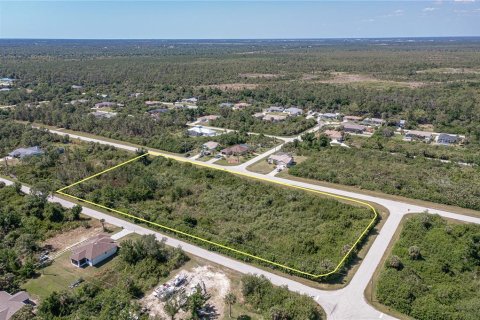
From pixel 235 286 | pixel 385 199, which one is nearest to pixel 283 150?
pixel 385 199

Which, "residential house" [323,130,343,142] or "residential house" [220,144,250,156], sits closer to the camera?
"residential house" [220,144,250,156]

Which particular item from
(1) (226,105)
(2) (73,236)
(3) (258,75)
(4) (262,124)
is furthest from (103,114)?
(3) (258,75)

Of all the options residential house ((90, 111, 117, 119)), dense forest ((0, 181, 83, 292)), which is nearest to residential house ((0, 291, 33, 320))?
dense forest ((0, 181, 83, 292))

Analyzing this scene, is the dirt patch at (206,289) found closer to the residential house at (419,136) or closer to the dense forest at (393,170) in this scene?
the dense forest at (393,170)

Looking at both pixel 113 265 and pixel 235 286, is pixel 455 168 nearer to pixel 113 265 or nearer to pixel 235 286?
pixel 235 286

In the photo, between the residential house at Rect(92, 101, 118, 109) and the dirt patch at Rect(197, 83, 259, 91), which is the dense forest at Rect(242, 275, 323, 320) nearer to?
the residential house at Rect(92, 101, 118, 109)

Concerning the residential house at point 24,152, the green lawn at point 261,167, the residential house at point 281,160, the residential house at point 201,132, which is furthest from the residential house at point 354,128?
the residential house at point 24,152
